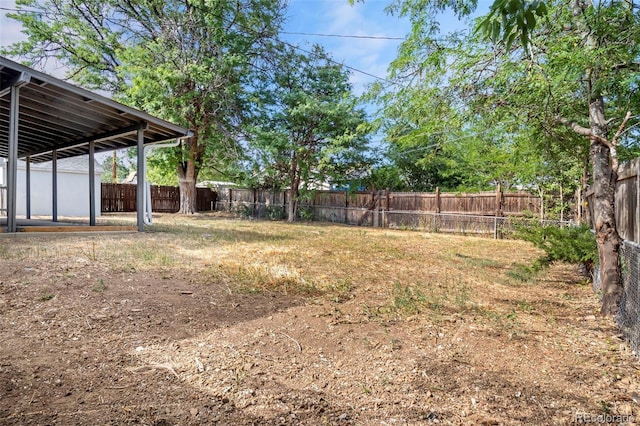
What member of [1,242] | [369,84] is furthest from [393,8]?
[1,242]

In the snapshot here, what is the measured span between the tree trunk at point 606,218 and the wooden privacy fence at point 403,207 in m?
7.25

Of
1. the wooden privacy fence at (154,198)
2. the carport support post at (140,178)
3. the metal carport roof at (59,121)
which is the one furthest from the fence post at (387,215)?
the wooden privacy fence at (154,198)

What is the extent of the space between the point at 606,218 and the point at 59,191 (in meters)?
17.2

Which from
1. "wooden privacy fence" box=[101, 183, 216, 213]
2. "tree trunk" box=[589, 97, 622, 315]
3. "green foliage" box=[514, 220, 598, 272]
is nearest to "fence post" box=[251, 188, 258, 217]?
"wooden privacy fence" box=[101, 183, 216, 213]

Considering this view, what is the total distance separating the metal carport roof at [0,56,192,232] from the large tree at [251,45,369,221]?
587 centimetres

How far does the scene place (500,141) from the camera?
6.14m

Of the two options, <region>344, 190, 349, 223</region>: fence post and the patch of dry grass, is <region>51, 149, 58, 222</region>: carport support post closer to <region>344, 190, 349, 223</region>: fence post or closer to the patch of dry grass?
the patch of dry grass

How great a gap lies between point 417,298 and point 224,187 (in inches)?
755

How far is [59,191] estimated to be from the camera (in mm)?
14430

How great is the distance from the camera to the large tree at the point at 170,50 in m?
13.6

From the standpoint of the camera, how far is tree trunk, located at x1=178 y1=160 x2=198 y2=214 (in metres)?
17.1

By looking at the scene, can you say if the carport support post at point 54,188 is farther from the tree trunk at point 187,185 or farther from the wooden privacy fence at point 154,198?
the wooden privacy fence at point 154,198

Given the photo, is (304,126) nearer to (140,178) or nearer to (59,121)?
(140,178)

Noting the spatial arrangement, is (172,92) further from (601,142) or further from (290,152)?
(601,142)
